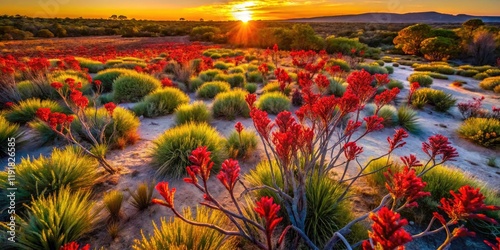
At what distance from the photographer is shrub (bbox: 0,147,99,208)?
3.01m

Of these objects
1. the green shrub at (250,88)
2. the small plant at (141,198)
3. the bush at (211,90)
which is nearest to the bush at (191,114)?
the bush at (211,90)

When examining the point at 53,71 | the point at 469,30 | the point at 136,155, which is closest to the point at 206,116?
the point at 136,155

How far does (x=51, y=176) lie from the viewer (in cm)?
316

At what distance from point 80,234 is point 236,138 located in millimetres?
2922

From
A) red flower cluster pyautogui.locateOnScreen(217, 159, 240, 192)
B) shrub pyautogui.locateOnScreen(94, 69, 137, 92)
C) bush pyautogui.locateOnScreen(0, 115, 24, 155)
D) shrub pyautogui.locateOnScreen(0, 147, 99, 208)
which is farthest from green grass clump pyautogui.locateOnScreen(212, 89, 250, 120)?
red flower cluster pyautogui.locateOnScreen(217, 159, 240, 192)

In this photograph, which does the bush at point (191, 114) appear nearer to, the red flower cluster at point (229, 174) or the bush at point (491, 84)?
the red flower cluster at point (229, 174)

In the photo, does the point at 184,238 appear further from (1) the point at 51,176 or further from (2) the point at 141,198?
(1) the point at 51,176

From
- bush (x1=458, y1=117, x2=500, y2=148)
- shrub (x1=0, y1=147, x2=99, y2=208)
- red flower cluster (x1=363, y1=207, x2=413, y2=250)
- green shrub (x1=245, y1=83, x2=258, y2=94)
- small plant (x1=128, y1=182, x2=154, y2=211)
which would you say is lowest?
bush (x1=458, y1=117, x2=500, y2=148)

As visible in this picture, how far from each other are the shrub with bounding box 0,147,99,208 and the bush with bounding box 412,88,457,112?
10.1 metres

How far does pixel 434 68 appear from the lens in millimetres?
16000

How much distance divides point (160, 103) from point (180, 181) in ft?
12.3

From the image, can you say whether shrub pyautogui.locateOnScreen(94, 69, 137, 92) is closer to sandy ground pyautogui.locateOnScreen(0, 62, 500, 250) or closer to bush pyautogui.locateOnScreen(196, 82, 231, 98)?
sandy ground pyautogui.locateOnScreen(0, 62, 500, 250)

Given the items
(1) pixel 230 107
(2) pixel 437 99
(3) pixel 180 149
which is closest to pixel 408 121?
(2) pixel 437 99

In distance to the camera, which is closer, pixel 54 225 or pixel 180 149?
pixel 54 225
